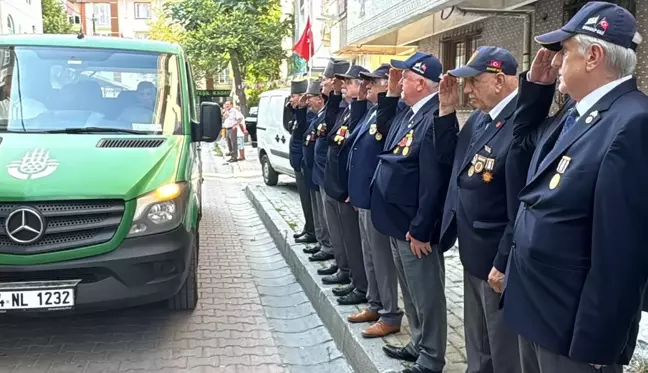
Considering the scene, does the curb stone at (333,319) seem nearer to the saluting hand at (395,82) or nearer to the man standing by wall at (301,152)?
the man standing by wall at (301,152)

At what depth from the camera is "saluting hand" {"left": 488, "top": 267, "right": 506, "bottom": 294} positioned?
243cm

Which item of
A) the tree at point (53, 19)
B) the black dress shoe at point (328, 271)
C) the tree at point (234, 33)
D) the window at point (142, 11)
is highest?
the window at point (142, 11)

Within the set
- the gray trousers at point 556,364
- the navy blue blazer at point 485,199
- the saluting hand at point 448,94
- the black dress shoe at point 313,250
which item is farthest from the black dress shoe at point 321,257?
the gray trousers at point 556,364

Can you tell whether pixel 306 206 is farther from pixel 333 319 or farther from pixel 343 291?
pixel 333 319

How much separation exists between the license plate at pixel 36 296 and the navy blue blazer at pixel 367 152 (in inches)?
77.3

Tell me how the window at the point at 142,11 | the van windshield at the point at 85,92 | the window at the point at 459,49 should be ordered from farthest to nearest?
the window at the point at 142,11 → the window at the point at 459,49 → the van windshield at the point at 85,92

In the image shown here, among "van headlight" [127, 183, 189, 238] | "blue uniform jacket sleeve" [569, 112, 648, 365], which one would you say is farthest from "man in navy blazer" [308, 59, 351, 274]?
"blue uniform jacket sleeve" [569, 112, 648, 365]

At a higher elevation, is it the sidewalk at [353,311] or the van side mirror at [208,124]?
the van side mirror at [208,124]

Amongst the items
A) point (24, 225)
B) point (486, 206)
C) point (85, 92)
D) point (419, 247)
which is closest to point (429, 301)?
point (419, 247)

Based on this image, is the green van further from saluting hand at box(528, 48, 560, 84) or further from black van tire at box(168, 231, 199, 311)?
saluting hand at box(528, 48, 560, 84)

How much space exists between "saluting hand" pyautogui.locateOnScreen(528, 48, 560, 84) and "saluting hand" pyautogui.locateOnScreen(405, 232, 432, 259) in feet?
3.88

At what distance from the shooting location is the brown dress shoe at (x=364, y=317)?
165 inches

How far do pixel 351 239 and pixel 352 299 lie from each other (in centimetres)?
50

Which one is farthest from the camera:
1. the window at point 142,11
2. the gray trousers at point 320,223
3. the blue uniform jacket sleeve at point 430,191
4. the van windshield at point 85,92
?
the window at point 142,11
